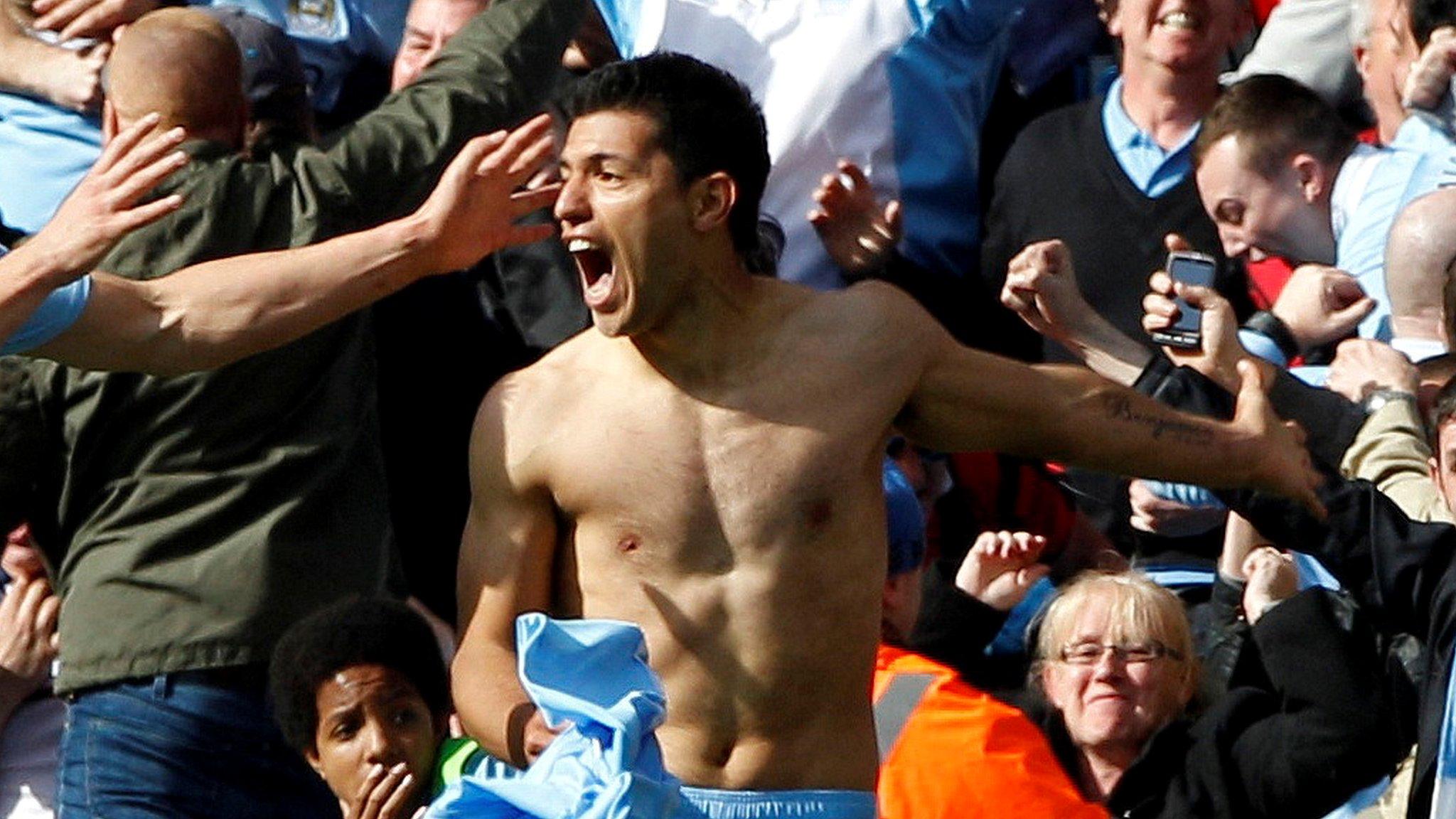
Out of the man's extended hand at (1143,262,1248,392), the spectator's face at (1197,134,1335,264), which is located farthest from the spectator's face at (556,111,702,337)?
the spectator's face at (1197,134,1335,264)

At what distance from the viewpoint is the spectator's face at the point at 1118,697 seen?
6406 millimetres

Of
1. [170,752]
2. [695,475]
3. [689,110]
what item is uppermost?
[689,110]

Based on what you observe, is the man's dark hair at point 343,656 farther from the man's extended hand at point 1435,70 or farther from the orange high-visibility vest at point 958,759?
the man's extended hand at point 1435,70

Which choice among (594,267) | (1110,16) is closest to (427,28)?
(1110,16)

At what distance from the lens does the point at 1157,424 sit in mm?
5676

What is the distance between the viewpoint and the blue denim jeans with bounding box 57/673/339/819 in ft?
20.7

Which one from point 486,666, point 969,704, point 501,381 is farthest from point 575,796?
point 969,704

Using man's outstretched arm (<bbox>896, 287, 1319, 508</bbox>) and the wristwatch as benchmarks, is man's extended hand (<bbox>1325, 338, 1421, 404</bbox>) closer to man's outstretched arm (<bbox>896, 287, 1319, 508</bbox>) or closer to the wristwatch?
the wristwatch

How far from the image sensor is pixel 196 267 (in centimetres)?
601

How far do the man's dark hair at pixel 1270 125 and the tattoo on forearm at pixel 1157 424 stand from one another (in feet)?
6.25

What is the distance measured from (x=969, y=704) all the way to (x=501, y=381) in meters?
1.05

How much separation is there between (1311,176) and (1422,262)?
724 millimetres

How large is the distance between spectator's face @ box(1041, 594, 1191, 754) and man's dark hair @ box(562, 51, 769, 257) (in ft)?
4.05

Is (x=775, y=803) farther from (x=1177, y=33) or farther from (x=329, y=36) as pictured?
(x=329, y=36)
